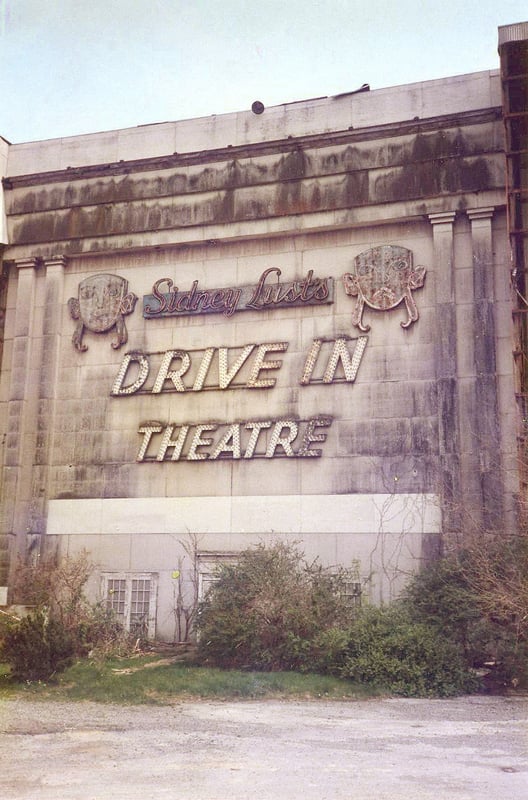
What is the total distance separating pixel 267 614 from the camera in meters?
19.4

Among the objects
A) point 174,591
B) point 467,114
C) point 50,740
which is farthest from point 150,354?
point 50,740

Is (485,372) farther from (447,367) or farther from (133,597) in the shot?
(133,597)

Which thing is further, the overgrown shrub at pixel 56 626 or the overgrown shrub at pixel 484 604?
Result: the overgrown shrub at pixel 56 626

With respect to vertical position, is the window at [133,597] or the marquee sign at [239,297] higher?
the marquee sign at [239,297]

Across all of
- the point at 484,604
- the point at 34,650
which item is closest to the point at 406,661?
the point at 484,604

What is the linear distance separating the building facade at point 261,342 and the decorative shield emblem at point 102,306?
7 cm

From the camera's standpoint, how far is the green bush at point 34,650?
18.3 metres

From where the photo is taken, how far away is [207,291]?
87.1ft

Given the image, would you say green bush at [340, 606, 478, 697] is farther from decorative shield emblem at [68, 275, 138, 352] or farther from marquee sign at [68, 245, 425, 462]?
decorative shield emblem at [68, 275, 138, 352]

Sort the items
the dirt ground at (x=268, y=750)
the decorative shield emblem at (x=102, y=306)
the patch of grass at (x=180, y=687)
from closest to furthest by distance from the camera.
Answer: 1. the dirt ground at (x=268, y=750)
2. the patch of grass at (x=180, y=687)
3. the decorative shield emblem at (x=102, y=306)

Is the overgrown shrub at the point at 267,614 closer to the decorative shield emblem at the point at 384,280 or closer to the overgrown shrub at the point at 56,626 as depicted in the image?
the overgrown shrub at the point at 56,626

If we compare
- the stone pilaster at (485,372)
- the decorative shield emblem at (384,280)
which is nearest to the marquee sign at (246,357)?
the decorative shield emblem at (384,280)

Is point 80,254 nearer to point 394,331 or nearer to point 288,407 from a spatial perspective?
point 288,407

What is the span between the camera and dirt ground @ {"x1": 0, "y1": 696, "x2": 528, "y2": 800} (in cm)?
1029
